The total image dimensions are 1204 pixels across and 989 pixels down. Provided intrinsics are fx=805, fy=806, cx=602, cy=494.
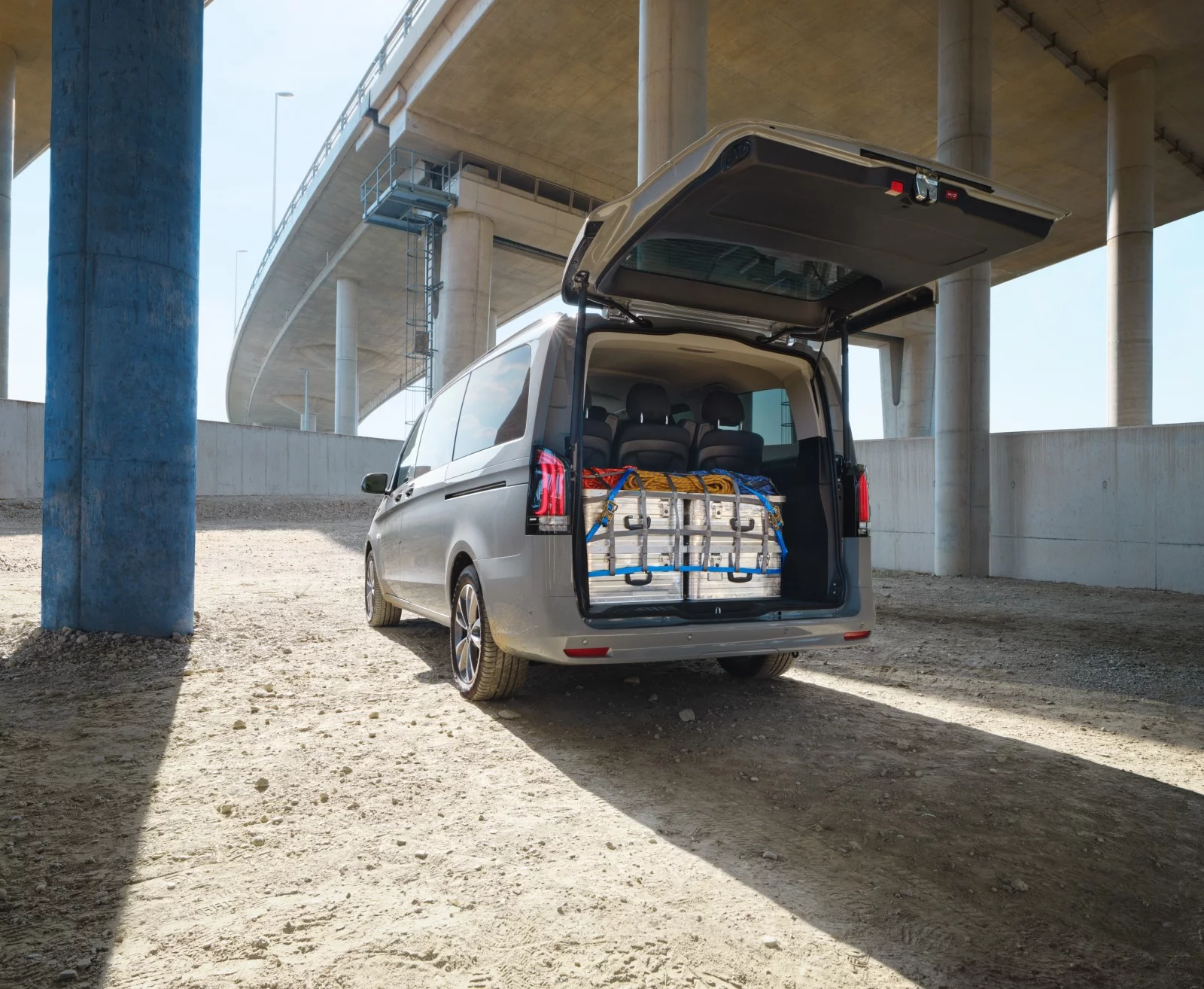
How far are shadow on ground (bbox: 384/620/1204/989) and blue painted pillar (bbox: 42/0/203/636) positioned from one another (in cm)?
322

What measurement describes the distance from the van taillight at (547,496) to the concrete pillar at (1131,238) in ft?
56.9

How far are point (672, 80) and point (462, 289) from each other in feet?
41.8

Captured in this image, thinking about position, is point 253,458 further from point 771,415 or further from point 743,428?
point 771,415

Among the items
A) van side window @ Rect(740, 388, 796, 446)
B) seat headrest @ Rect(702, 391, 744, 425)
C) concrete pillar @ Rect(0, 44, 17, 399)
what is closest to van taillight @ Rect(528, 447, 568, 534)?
seat headrest @ Rect(702, 391, 744, 425)

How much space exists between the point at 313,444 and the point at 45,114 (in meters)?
12.5

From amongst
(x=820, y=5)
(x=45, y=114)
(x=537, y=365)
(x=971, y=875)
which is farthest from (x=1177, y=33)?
(x=45, y=114)

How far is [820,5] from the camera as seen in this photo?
15797 millimetres

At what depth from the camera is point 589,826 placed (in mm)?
2803

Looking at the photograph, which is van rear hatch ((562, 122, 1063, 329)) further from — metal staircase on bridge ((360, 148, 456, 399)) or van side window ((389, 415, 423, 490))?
metal staircase on bridge ((360, 148, 456, 399))

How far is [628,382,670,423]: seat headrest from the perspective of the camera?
4.61 meters

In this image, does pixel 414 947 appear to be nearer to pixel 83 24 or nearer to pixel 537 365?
pixel 537 365

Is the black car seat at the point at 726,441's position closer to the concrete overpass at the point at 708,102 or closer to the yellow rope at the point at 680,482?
the yellow rope at the point at 680,482

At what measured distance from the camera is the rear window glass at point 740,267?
12.4ft

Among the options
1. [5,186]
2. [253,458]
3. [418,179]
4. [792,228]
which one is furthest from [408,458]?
[5,186]
